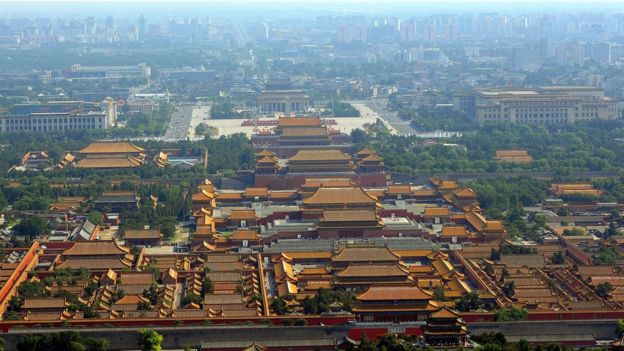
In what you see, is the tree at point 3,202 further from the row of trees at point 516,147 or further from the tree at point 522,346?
the tree at point 522,346

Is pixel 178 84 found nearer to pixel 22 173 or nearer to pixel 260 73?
pixel 260 73

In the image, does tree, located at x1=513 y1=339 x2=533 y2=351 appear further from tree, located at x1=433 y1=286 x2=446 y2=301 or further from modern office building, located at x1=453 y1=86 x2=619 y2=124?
modern office building, located at x1=453 y1=86 x2=619 y2=124

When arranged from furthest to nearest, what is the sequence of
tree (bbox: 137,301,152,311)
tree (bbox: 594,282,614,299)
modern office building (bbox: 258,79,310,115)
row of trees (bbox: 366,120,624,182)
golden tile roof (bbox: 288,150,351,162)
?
modern office building (bbox: 258,79,310,115) < row of trees (bbox: 366,120,624,182) < golden tile roof (bbox: 288,150,351,162) < tree (bbox: 594,282,614,299) < tree (bbox: 137,301,152,311)

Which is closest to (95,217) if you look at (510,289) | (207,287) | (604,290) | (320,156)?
(320,156)

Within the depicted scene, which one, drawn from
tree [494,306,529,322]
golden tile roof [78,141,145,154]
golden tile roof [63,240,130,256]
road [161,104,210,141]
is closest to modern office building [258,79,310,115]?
road [161,104,210,141]

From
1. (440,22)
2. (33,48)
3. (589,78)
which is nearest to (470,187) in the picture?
(589,78)

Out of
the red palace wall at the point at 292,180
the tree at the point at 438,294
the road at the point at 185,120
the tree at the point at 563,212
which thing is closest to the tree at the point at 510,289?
the tree at the point at 438,294

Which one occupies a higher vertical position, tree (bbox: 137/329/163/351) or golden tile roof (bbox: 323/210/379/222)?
golden tile roof (bbox: 323/210/379/222)
